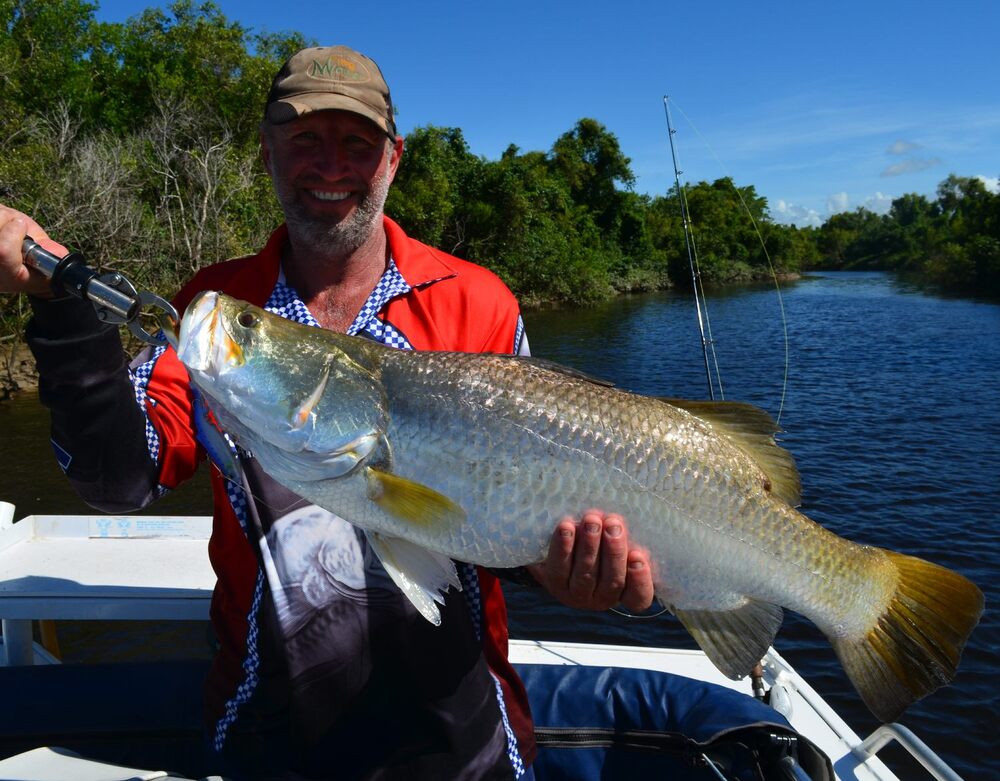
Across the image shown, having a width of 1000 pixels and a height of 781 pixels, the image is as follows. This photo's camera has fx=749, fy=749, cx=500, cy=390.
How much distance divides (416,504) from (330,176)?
1276 mm

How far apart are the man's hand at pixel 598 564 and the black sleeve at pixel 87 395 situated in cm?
131

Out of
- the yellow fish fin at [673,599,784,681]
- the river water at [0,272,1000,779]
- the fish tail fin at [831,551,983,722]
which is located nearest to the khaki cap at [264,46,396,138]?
the yellow fish fin at [673,599,784,681]

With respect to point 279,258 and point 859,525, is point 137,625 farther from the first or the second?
point 859,525

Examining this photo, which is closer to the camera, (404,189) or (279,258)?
(279,258)

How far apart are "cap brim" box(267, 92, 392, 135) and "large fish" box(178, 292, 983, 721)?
82cm

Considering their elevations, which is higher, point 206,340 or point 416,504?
A: point 206,340

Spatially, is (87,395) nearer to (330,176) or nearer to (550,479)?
(330,176)

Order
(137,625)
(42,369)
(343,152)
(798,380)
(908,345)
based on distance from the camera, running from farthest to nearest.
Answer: (908,345) < (798,380) < (137,625) < (343,152) < (42,369)

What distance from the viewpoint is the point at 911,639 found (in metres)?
2.47

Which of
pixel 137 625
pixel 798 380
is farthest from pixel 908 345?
pixel 137 625

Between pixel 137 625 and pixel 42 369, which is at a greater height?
pixel 42 369

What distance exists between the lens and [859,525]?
11375 mm

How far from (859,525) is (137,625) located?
996 centimetres

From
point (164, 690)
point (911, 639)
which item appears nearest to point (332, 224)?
point (164, 690)
